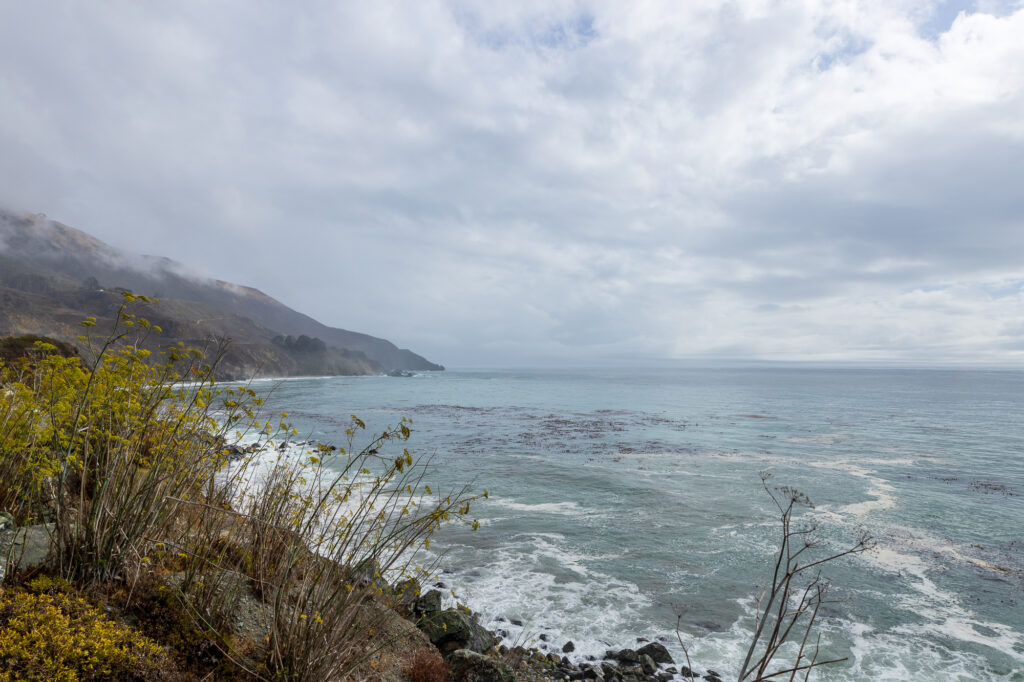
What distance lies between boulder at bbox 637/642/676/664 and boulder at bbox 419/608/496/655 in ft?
11.7

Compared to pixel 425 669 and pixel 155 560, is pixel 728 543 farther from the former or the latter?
pixel 155 560

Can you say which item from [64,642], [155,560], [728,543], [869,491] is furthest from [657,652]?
[869,491]

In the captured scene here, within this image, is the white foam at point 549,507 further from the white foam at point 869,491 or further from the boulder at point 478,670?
the boulder at point 478,670

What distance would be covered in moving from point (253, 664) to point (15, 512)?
3237mm

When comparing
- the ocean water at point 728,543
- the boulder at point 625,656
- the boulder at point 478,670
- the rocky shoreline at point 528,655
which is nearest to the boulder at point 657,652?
the rocky shoreline at point 528,655

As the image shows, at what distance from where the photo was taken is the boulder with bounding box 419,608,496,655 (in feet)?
28.5

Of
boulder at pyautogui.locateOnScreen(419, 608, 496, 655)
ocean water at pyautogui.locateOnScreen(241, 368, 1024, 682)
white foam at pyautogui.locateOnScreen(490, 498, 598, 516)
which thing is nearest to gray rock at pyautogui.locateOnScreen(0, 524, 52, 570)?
ocean water at pyautogui.locateOnScreen(241, 368, 1024, 682)

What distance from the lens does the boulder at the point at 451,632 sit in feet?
28.5

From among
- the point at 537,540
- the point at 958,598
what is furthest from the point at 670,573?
the point at 958,598

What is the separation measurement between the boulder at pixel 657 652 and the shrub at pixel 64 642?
928 centimetres

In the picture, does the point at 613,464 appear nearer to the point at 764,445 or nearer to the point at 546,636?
the point at 764,445

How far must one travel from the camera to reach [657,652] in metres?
10.1

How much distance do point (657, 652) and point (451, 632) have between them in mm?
4577

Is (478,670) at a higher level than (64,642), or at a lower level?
lower
